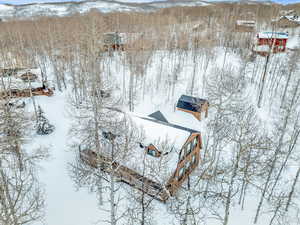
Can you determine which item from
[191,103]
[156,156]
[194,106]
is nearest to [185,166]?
[156,156]

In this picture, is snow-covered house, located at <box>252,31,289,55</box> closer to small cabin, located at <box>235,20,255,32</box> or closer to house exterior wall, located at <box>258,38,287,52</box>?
house exterior wall, located at <box>258,38,287,52</box>

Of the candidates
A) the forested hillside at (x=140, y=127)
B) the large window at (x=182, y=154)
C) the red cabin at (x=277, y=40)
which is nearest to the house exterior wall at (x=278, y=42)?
the red cabin at (x=277, y=40)

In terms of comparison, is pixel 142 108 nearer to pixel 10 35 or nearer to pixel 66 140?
pixel 66 140

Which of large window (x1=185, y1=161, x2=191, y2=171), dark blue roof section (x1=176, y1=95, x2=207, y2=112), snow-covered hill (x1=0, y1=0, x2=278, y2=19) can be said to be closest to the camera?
large window (x1=185, y1=161, x2=191, y2=171)

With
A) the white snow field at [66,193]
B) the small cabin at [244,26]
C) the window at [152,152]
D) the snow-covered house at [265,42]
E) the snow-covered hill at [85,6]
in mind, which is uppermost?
the snow-covered hill at [85,6]

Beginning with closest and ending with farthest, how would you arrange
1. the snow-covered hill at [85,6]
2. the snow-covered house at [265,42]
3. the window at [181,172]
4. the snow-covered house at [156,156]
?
the snow-covered house at [156,156] < the window at [181,172] < the snow-covered house at [265,42] < the snow-covered hill at [85,6]

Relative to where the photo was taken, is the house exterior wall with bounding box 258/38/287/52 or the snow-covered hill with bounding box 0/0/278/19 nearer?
the house exterior wall with bounding box 258/38/287/52

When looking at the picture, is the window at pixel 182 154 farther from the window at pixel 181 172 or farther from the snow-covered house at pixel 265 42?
the snow-covered house at pixel 265 42

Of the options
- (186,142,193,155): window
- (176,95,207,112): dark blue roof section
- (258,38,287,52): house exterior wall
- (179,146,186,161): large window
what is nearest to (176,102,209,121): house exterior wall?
(176,95,207,112): dark blue roof section

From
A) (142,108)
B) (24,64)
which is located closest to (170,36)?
(142,108)
